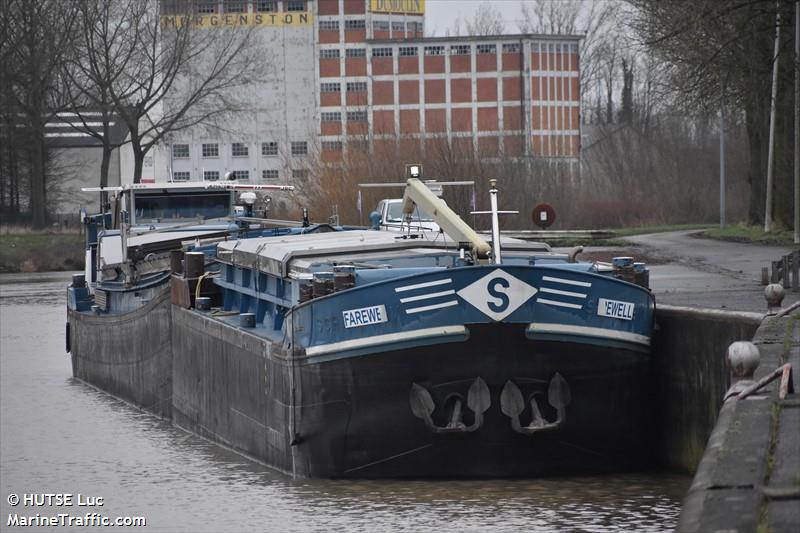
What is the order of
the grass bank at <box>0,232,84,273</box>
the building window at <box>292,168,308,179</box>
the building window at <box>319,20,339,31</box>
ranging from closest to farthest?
the building window at <box>292,168,308,179</box>
the grass bank at <box>0,232,84,273</box>
the building window at <box>319,20,339,31</box>

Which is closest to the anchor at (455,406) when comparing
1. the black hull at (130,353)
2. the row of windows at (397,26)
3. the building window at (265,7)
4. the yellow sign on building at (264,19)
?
the black hull at (130,353)

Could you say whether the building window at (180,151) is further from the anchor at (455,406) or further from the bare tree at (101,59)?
the anchor at (455,406)

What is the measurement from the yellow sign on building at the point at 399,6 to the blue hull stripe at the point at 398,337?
263 ft

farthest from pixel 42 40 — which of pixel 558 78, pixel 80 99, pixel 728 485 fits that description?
pixel 728 485

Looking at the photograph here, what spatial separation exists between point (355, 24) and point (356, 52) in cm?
216

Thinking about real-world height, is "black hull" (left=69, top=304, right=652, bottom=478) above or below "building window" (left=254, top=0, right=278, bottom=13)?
below

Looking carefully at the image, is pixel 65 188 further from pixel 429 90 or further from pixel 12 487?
pixel 12 487

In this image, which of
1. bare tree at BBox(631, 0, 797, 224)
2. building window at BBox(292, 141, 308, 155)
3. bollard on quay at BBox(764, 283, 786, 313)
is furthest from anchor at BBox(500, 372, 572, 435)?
building window at BBox(292, 141, 308, 155)

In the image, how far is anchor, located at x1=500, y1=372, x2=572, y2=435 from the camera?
1258cm

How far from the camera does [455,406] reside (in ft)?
41.4

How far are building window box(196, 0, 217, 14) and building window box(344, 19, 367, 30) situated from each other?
25.7ft

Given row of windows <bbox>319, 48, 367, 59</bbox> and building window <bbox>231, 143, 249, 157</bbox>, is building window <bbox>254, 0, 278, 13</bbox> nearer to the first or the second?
row of windows <bbox>319, 48, 367, 59</bbox>

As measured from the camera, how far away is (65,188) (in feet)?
259

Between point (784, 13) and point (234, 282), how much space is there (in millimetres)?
20648
